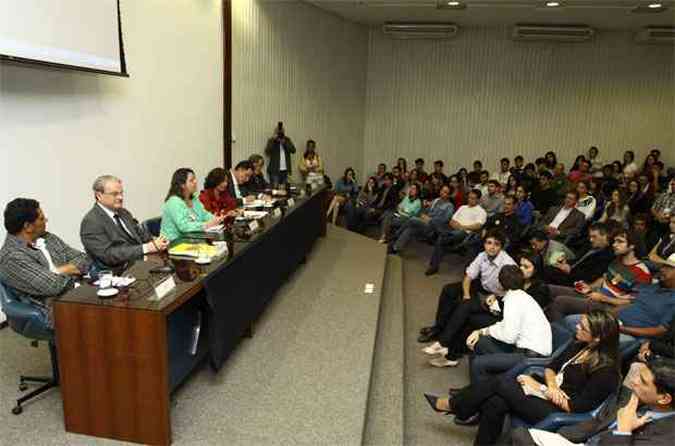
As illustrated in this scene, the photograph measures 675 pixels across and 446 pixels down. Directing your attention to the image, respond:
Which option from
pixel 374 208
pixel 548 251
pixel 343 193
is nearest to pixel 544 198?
pixel 374 208

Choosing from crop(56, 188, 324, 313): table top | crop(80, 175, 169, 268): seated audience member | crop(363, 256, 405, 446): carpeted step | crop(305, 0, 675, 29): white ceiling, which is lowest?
crop(363, 256, 405, 446): carpeted step

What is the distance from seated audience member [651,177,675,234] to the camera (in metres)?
5.19

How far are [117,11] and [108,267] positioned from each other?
237 centimetres

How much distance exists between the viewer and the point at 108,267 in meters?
2.98

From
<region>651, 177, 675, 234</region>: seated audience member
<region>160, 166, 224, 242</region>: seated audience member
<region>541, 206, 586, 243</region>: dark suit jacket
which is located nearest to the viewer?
<region>160, 166, 224, 242</region>: seated audience member

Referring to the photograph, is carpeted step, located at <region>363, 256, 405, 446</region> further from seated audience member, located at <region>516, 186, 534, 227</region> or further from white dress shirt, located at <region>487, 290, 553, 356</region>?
seated audience member, located at <region>516, 186, 534, 227</region>

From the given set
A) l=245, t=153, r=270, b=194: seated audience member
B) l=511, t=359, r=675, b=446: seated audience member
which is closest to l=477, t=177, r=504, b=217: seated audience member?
l=245, t=153, r=270, b=194: seated audience member

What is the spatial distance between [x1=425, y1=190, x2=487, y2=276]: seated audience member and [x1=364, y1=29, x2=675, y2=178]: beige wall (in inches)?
161

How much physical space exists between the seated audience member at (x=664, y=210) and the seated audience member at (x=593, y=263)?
5.15 feet

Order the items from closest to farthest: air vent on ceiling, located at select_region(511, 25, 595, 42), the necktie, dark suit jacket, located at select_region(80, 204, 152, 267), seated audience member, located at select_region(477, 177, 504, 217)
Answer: dark suit jacket, located at select_region(80, 204, 152, 267) < the necktie < seated audience member, located at select_region(477, 177, 504, 217) < air vent on ceiling, located at select_region(511, 25, 595, 42)

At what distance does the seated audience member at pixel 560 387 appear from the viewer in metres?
2.32

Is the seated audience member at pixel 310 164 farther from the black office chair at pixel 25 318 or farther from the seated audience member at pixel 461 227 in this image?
the black office chair at pixel 25 318

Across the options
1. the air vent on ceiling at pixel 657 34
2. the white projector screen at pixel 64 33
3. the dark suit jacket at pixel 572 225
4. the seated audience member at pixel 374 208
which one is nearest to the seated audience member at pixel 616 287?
the dark suit jacket at pixel 572 225

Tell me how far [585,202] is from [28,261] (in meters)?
5.62
